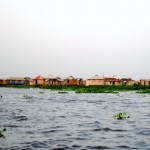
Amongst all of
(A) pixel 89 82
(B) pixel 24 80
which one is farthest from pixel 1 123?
(B) pixel 24 80

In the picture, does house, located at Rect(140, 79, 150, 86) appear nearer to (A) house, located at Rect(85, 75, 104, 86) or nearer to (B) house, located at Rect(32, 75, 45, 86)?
(A) house, located at Rect(85, 75, 104, 86)

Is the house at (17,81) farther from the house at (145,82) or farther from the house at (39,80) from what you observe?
the house at (145,82)

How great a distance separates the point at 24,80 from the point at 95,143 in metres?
121


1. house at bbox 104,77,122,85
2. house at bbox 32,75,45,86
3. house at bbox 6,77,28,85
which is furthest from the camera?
house at bbox 6,77,28,85

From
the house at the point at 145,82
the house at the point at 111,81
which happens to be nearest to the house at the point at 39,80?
the house at the point at 111,81

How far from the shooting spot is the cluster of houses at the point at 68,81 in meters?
115

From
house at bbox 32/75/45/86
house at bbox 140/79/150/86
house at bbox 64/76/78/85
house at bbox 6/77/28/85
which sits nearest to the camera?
house at bbox 140/79/150/86

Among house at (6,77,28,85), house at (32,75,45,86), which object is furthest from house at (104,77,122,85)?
house at (6,77,28,85)

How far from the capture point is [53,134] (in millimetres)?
14070

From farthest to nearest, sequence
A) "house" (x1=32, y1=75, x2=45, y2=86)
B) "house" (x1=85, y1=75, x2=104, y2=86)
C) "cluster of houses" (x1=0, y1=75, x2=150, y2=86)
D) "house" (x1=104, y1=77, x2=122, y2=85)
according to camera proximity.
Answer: "house" (x1=32, y1=75, x2=45, y2=86)
"house" (x1=104, y1=77, x2=122, y2=85)
"cluster of houses" (x1=0, y1=75, x2=150, y2=86)
"house" (x1=85, y1=75, x2=104, y2=86)

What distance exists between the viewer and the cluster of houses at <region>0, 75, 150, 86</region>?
4516 inches

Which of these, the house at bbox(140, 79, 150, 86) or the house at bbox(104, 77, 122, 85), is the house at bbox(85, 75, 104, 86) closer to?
the house at bbox(104, 77, 122, 85)

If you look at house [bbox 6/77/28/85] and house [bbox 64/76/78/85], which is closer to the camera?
house [bbox 64/76/78/85]

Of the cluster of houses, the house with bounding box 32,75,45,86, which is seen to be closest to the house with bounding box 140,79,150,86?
the cluster of houses
